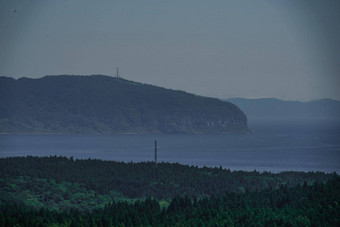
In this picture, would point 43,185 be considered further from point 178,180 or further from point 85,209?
point 178,180

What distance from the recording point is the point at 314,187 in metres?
63.8

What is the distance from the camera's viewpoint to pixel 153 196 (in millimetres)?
67938

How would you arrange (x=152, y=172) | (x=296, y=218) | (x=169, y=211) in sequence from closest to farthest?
(x=296, y=218) < (x=169, y=211) < (x=152, y=172)

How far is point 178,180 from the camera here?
7556cm

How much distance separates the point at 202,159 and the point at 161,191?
8405 cm

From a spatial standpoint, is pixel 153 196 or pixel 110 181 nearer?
pixel 153 196

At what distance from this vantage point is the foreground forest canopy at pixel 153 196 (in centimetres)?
4909

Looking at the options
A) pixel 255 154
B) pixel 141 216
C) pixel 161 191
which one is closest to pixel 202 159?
pixel 255 154

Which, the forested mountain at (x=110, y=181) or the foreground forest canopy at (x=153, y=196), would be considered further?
the forested mountain at (x=110, y=181)

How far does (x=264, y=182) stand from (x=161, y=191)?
505 inches

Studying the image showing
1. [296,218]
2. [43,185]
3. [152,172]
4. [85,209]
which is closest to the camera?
[296,218]

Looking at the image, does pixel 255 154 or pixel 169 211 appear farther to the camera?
pixel 255 154

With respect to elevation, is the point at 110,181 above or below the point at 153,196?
above

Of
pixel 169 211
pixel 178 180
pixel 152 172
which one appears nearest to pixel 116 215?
pixel 169 211
